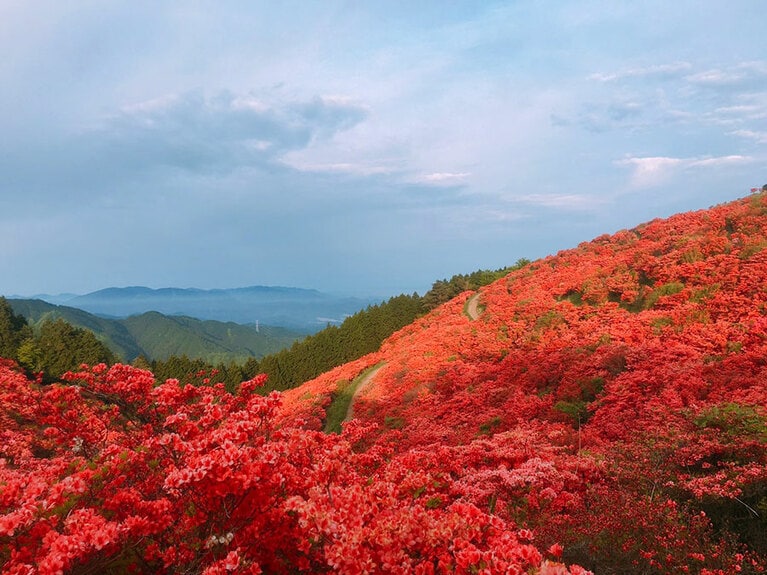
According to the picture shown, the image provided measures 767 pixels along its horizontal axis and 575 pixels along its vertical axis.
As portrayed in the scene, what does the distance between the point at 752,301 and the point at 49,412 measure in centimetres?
1949

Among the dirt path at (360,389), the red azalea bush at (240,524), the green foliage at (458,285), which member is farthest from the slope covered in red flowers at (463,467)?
the green foliage at (458,285)

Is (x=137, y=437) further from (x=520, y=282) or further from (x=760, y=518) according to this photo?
(x=520, y=282)

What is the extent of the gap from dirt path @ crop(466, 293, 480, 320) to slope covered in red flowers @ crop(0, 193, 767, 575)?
38.1 feet

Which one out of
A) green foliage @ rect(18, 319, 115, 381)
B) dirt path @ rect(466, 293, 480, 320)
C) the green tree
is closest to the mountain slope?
dirt path @ rect(466, 293, 480, 320)

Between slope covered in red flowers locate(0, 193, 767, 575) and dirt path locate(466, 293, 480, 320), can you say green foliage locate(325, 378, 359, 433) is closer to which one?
slope covered in red flowers locate(0, 193, 767, 575)

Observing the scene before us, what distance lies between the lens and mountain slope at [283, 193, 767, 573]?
5.77 metres

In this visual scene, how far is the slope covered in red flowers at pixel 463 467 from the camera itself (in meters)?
3.52

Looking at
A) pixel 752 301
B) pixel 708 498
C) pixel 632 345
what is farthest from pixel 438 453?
pixel 752 301

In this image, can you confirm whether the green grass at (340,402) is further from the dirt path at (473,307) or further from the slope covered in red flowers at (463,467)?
the dirt path at (473,307)

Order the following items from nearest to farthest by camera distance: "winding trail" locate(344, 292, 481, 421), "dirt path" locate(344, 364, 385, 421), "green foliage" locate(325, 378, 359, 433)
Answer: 1. "dirt path" locate(344, 364, 385, 421)
2. "green foliage" locate(325, 378, 359, 433)
3. "winding trail" locate(344, 292, 481, 421)

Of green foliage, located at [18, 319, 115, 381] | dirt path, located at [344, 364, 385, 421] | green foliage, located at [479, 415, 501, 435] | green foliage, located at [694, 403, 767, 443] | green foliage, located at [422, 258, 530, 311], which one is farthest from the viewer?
green foliage, located at [422, 258, 530, 311]

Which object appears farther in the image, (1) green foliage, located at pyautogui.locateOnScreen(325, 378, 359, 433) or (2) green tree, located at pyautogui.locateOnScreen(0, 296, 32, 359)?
(2) green tree, located at pyautogui.locateOnScreen(0, 296, 32, 359)

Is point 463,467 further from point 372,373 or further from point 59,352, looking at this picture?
point 59,352

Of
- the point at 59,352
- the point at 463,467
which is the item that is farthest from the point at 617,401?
the point at 59,352
